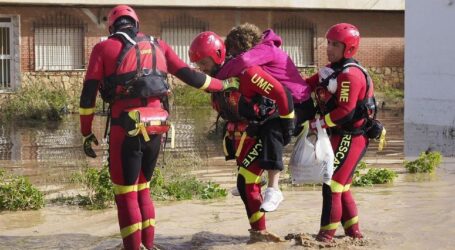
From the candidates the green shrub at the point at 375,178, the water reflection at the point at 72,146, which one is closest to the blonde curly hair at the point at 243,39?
the green shrub at the point at 375,178

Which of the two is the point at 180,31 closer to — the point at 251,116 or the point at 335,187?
the point at 251,116


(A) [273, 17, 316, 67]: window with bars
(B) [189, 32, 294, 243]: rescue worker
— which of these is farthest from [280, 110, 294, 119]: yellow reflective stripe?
(A) [273, 17, 316, 67]: window with bars

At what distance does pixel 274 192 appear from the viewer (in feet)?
23.3

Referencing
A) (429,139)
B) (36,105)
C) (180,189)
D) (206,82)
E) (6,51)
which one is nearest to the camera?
(206,82)

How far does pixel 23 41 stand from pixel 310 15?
1033 cm

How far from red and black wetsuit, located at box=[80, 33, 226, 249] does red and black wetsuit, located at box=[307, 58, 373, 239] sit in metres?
0.97

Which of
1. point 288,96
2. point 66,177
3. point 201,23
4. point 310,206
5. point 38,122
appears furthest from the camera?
point 201,23

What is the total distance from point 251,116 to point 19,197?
130 inches

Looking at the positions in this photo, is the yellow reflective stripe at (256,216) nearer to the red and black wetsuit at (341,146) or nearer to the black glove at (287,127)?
the red and black wetsuit at (341,146)

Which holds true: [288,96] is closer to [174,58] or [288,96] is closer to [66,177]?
[174,58]

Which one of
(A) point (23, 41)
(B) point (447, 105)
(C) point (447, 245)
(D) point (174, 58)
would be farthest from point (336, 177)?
(A) point (23, 41)

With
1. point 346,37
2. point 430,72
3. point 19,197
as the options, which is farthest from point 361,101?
point 430,72

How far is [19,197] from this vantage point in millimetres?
9227

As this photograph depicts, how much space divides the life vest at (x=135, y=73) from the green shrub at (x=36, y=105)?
17.2 meters
